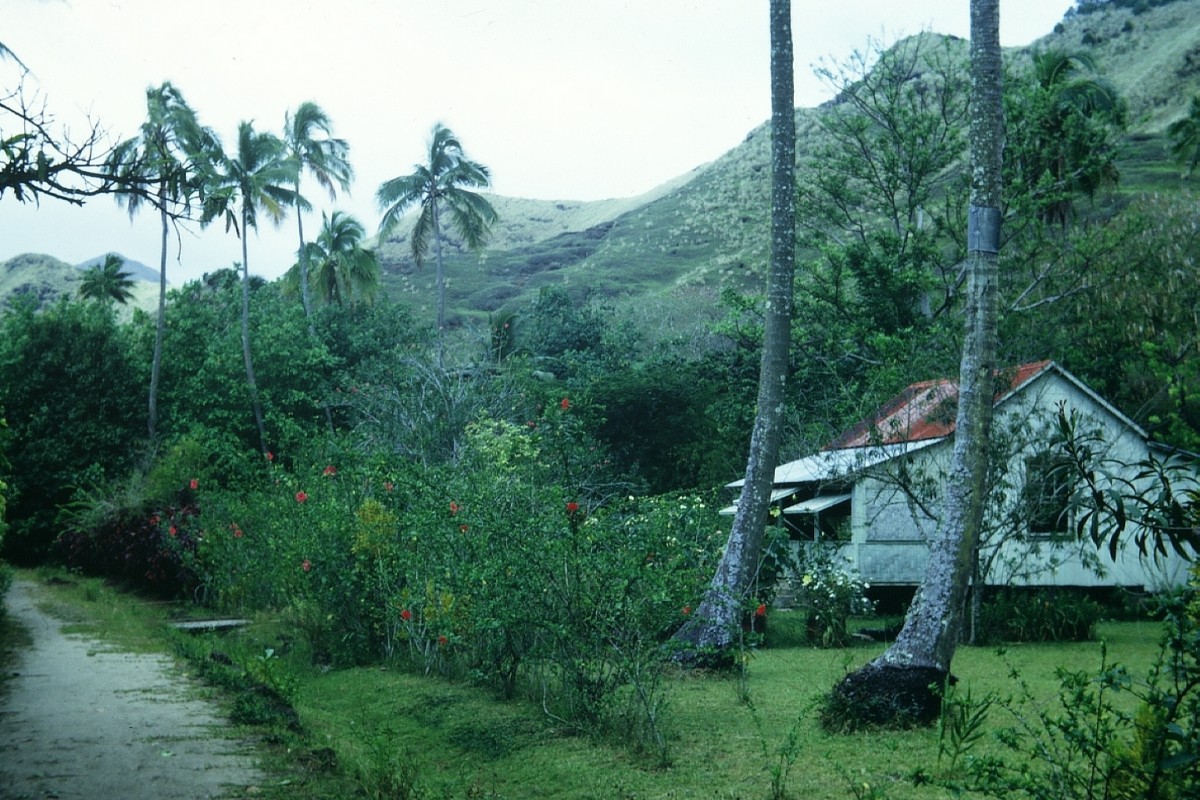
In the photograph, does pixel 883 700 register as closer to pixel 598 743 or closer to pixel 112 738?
pixel 598 743

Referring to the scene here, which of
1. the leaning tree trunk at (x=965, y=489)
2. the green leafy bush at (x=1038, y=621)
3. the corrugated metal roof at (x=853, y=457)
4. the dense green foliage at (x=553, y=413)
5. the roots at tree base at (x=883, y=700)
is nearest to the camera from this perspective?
the roots at tree base at (x=883, y=700)

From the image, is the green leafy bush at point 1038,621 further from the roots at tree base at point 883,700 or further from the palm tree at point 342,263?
the palm tree at point 342,263

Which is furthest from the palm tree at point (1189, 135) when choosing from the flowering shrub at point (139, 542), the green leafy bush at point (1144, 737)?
the green leafy bush at point (1144, 737)

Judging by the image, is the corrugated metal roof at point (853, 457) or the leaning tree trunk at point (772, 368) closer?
the leaning tree trunk at point (772, 368)

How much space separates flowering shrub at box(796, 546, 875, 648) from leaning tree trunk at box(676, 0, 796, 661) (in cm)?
311

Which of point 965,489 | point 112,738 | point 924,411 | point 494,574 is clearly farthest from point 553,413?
point 924,411

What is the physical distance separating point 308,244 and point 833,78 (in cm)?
2643

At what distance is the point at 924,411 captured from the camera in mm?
17141

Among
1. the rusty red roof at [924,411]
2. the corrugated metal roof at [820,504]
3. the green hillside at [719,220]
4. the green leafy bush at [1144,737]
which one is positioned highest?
the green hillside at [719,220]

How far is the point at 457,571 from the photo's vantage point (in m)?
9.59

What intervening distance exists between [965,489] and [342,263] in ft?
122

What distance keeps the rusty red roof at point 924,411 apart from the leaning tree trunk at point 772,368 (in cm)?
251

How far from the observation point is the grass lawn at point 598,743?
21.5ft

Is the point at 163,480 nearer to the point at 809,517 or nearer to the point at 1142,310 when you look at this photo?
the point at 809,517
